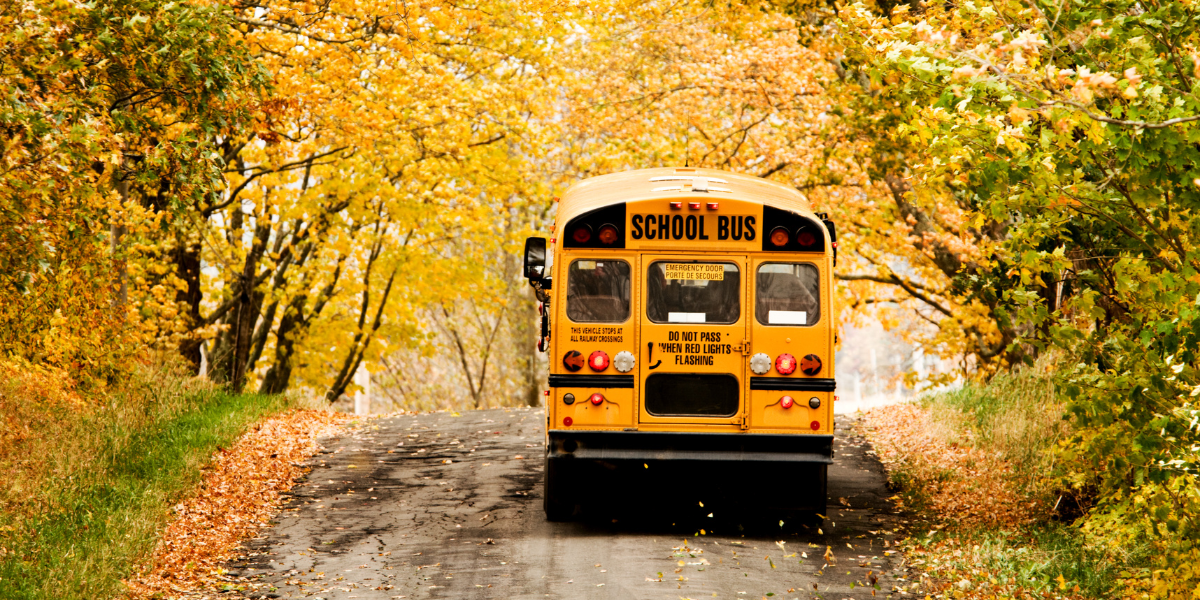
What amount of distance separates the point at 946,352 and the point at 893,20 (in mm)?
8287

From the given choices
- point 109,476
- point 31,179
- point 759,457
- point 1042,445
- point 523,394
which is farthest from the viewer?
point 523,394

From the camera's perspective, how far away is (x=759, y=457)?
358 inches

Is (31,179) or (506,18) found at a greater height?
(506,18)

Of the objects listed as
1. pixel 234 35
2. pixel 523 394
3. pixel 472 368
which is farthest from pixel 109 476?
pixel 472 368

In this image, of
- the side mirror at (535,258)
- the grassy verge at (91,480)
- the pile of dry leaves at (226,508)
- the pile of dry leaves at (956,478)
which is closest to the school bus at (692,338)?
the side mirror at (535,258)

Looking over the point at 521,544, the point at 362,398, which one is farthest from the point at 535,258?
the point at 362,398

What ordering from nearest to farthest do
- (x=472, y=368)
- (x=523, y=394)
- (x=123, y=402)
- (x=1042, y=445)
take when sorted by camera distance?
(x=1042, y=445) → (x=123, y=402) → (x=523, y=394) → (x=472, y=368)

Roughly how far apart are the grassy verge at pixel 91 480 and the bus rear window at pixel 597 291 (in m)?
3.69

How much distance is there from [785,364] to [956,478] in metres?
3.34

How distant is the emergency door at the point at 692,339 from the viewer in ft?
30.3

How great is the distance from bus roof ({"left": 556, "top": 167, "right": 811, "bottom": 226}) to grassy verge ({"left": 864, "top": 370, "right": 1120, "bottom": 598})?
117 inches

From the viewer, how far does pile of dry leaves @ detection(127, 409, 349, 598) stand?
27.1 ft

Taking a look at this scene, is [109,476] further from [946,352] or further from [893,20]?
[946,352]

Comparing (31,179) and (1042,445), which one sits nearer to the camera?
(31,179)
